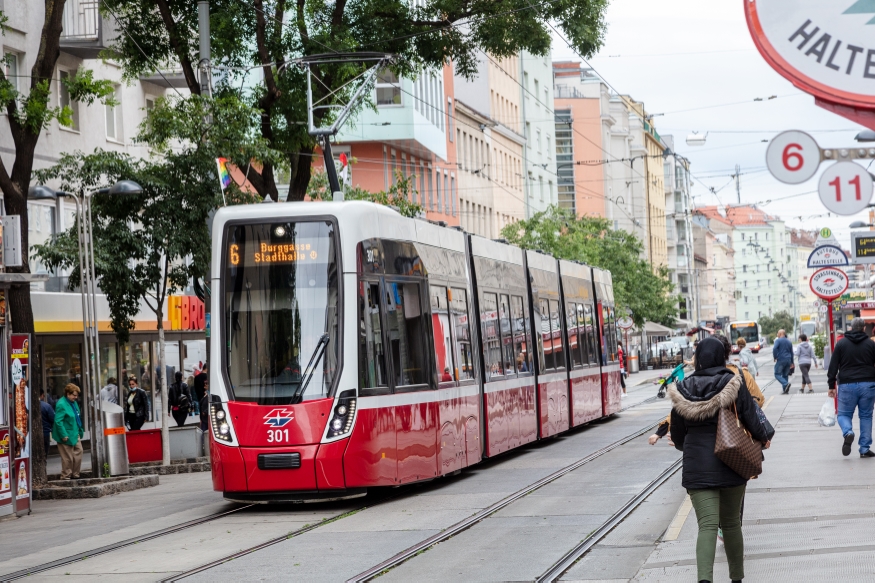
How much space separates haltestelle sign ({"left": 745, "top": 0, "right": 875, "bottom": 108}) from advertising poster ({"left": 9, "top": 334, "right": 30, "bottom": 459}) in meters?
14.4

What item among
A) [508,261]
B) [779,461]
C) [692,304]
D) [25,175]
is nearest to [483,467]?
[508,261]

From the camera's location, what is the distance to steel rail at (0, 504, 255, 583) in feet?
37.9

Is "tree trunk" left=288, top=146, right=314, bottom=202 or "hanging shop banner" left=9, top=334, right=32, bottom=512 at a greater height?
"tree trunk" left=288, top=146, right=314, bottom=202

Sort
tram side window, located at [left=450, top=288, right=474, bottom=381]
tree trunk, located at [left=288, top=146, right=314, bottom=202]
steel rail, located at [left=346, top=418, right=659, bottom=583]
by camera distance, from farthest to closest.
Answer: tree trunk, located at [left=288, top=146, right=314, bottom=202]
tram side window, located at [left=450, top=288, right=474, bottom=381]
steel rail, located at [left=346, top=418, right=659, bottom=583]

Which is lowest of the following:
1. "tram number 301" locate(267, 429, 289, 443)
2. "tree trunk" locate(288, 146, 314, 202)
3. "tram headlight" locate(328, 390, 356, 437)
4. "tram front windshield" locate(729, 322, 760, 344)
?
"tram number 301" locate(267, 429, 289, 443)

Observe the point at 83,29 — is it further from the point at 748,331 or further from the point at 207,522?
the point at 748,331

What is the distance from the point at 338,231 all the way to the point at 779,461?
20.7 ft

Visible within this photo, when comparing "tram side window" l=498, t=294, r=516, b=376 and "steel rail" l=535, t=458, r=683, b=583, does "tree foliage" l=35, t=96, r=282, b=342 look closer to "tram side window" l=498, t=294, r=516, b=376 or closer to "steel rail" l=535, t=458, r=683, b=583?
"tram side window" l=498, t=294, r=516, b=376

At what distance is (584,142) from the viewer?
114500mm

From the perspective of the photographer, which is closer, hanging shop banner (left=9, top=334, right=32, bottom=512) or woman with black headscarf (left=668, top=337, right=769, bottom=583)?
woman with black headscarf (left=668, top=337, right=769, bottom=583)

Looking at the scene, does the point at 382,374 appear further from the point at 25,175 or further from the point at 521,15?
the point at 521,15


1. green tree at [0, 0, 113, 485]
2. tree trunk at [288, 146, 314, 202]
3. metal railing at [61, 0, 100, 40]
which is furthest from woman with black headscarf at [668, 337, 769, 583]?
metal railing at [61, 0, 100, 40]

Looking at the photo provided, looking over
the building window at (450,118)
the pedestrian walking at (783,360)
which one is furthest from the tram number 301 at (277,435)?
the building window at (450,118)

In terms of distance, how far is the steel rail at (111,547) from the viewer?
1155 centimetres
